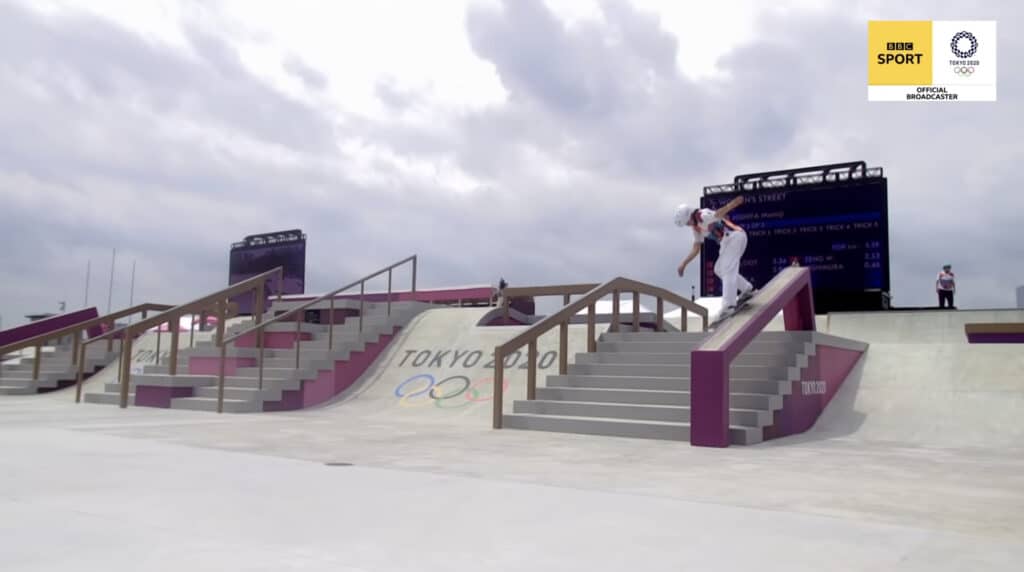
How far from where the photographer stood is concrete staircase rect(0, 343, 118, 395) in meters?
14.6

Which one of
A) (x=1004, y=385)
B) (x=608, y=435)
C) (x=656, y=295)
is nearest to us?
(x=608, y=435)

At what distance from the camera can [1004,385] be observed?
9.19 meters

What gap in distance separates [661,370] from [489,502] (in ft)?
18.5

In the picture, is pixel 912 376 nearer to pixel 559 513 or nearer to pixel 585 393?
pixel 585 393

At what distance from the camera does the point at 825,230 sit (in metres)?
23.6

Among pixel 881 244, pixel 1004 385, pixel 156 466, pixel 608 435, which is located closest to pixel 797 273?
pixel 1004 385

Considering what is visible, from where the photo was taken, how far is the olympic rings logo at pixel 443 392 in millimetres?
10805

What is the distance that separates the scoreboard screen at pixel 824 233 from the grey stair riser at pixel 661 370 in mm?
15466

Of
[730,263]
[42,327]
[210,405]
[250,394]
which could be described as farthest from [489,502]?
[42,327]

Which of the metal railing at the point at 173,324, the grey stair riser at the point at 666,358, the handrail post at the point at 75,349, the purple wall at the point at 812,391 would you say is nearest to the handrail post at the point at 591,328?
the grey stair riser at the point at 666,358

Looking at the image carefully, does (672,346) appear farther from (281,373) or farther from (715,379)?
(281,373)

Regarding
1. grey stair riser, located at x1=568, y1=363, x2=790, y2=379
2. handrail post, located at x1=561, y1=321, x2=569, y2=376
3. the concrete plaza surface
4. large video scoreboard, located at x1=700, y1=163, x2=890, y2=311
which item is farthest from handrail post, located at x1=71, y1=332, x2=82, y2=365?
large video scoreboard, located at x1=700, y1=163, x2=890, y2=311

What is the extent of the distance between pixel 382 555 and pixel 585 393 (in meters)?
6.38

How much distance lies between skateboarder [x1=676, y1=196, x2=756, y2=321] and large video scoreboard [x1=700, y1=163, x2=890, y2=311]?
1391 cm
